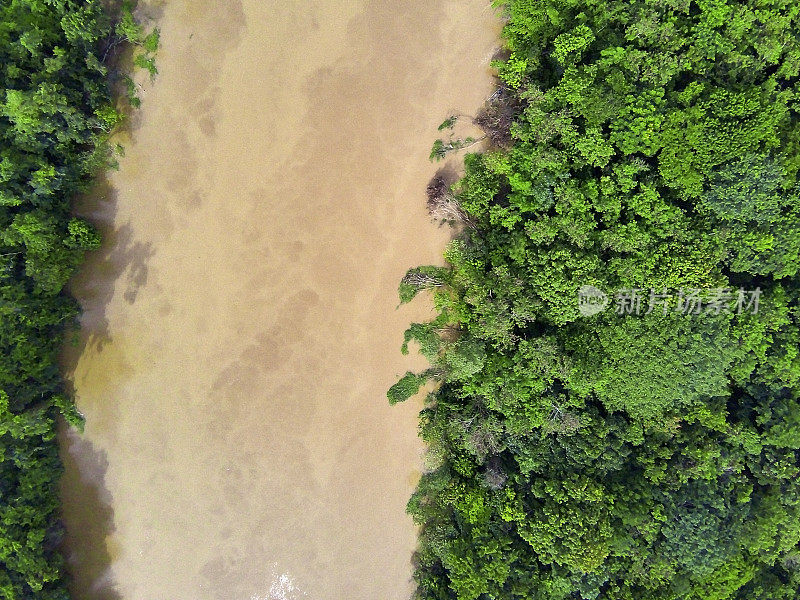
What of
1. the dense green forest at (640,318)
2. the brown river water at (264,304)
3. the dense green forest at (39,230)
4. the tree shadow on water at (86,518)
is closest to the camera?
the dense green forest at (640,318)

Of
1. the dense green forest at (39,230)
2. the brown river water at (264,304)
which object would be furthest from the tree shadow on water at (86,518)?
the dense green forest at (39,230)

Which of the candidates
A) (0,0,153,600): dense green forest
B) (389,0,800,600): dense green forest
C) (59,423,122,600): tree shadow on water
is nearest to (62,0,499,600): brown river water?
(59,423,122,600): tree shadow on water

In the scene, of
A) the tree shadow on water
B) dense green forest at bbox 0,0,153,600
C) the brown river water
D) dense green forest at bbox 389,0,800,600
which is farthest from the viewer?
the brown river water

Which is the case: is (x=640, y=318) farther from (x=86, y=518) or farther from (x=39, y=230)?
(x=86, y=518)

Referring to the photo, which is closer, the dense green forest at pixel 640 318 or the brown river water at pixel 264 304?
the dense green forest at pixel 640 318

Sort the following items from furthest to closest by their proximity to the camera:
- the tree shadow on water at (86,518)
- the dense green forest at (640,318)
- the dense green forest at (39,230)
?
the tree shadow on water at (86,518) → the dense green forest at (39,230) → the dense green forest at (640,318)

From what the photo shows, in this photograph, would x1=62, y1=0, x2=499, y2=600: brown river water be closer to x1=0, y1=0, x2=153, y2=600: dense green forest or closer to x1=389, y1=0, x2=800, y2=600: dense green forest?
x1=0, y1=0, x2=153, y2=600: dense green forest

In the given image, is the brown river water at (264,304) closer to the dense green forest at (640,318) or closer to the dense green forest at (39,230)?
the dense green forest at (39,230)

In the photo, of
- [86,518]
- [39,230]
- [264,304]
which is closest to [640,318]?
[264,304]
